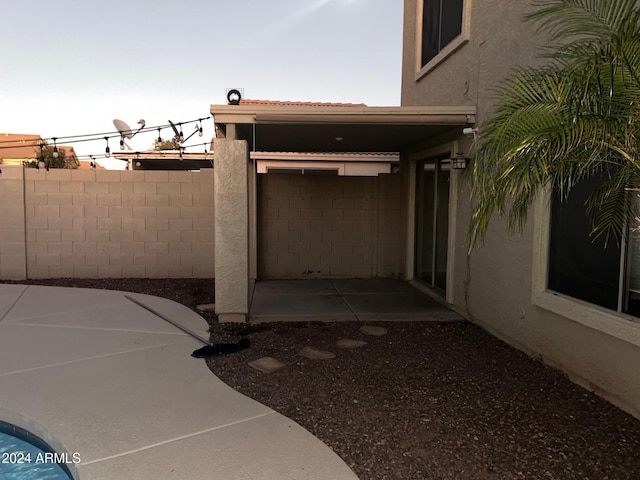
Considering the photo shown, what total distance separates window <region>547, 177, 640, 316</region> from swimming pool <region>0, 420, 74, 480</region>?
444 centimetres

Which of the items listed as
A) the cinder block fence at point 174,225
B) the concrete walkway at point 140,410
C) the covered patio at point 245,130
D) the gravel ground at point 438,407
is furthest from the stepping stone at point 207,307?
the cinder block fence at point 174,225

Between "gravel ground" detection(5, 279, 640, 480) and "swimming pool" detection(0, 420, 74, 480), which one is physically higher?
"gravel ground" detection(5, 279, 640, 480)

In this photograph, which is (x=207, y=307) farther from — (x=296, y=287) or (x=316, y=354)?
(x=316, y=354)

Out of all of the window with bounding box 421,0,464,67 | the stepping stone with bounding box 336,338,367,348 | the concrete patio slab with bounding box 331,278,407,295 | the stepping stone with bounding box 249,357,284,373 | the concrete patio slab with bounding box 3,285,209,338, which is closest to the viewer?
the stepping stone with bounding box 249,357,284,373

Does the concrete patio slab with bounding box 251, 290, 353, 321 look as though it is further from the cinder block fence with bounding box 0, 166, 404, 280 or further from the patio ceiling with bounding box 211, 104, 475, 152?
the patio ceiling with bounding box 211, 104, 475, 152

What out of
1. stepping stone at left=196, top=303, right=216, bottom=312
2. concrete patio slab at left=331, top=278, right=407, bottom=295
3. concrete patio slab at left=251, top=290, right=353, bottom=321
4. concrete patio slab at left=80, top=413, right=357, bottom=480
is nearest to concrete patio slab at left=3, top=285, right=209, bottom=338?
stepping stone at left=196, top=303, right=216, bottom=312

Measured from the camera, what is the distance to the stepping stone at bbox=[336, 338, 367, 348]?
17.8ft

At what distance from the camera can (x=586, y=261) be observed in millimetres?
4426

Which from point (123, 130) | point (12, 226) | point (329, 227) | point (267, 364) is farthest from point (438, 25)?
point (123, 130)

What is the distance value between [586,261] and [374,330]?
2.66 m

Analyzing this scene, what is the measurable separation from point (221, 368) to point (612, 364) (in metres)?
3.58

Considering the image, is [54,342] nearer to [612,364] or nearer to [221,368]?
[221,368]

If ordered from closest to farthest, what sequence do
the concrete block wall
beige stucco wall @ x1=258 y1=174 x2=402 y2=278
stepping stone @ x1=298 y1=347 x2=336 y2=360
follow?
stepping stone @ x1=298 y1=347 x2=336 y2=360, the concrete block wall, beige stucco wall @ x1=258 y1=174 x2=402 y2=278

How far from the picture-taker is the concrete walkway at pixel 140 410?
2955mm
